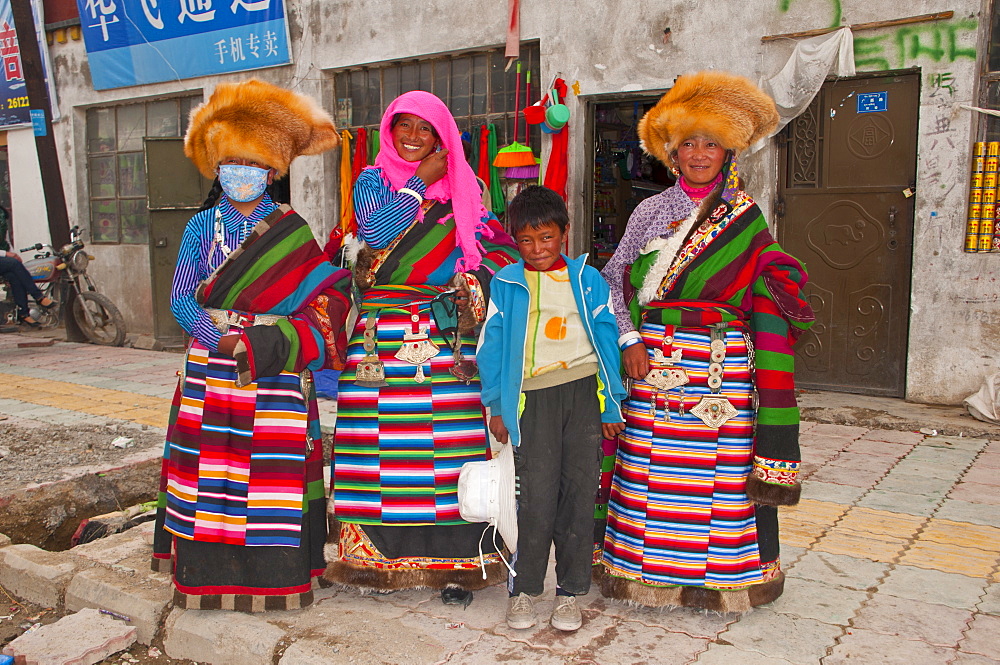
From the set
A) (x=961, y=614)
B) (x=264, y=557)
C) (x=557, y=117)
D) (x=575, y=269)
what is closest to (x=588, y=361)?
(x=575, y=269)

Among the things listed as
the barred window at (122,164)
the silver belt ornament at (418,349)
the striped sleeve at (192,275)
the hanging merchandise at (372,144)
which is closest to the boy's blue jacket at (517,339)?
the silver belt ornament at (418,349)

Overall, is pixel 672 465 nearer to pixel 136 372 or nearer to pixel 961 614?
pixel 961 614

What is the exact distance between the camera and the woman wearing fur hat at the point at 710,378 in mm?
2777

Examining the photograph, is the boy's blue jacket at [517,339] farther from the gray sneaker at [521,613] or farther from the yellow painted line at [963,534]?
the yellow painted line at [963,534]

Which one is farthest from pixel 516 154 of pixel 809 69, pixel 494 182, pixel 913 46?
pixel 913 46

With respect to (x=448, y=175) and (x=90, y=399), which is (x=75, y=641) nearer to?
(x=448, y=175)

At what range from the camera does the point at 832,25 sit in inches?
239

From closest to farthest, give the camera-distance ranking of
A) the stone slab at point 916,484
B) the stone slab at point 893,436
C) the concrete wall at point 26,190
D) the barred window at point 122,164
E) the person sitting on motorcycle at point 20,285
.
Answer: the stone slab at point 916,484 < the stone slab at point 893,436 < the person sitting on motorcycle at point 20,285 < the barred window at point 122,164 < the concrete wall at point 26,190

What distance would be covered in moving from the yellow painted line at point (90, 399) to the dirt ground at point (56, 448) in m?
0.35

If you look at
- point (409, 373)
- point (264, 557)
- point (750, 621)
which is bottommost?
point (750, 621)

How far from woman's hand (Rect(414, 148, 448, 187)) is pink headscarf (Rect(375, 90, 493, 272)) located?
0.02 meters

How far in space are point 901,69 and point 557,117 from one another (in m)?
2.68

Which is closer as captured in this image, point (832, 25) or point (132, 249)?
point (832, 25)

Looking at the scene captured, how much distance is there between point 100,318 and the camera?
10.1 m
